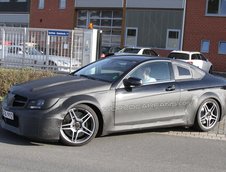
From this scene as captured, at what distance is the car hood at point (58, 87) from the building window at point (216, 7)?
28.0 metres

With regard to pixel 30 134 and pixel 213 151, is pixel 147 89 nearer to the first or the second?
pixel 213 151

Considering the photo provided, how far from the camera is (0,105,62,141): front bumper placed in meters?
6.66

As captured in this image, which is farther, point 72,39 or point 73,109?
point 72,39

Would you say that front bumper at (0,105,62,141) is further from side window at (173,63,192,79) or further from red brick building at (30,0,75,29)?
red brick building at (30,0,75,29)

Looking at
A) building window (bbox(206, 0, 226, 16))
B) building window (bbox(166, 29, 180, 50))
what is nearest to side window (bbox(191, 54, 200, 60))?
building window (bbox(206, 0, 226, 16))

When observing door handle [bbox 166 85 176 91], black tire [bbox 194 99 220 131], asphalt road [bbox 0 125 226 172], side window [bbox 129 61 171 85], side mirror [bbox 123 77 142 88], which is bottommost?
asphalt road [bbox 0 125 226 172]

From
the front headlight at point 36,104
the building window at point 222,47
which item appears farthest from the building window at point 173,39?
the front headlight at point 36,104

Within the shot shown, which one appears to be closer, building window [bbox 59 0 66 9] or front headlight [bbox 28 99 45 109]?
front headlight [bbox 28 99 45 109]

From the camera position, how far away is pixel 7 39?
706 inches

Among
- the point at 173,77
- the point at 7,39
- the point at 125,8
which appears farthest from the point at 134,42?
the point at 173,77

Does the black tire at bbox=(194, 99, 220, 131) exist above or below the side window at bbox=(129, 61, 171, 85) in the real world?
below

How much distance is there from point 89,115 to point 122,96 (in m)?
0.69

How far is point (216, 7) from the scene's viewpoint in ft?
112

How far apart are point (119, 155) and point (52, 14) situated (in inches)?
1626
